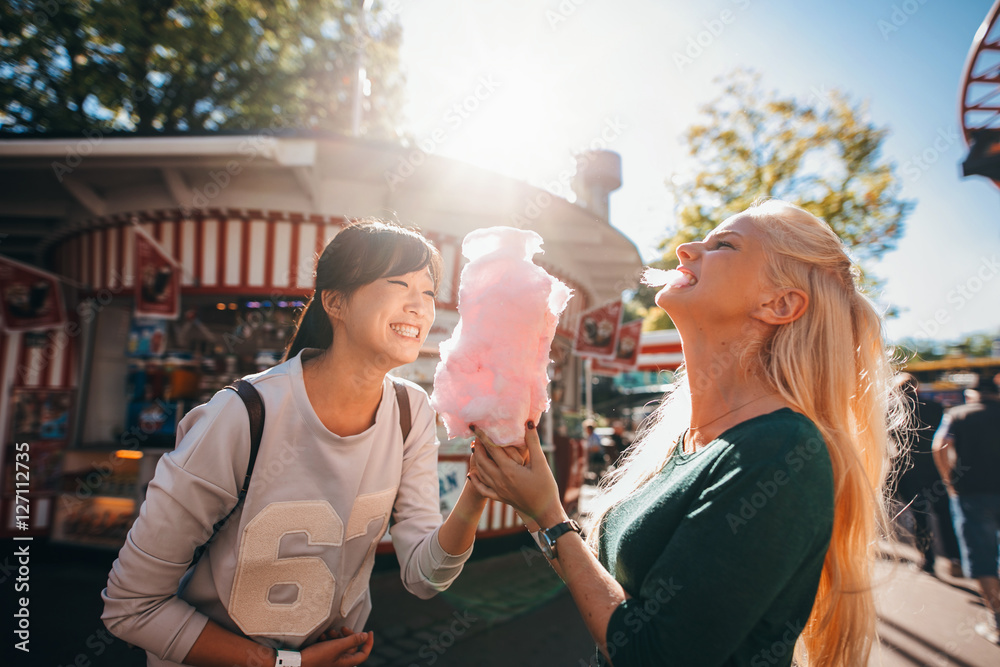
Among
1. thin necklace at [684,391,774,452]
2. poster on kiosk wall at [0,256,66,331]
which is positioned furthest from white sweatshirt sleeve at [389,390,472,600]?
poster on kiosk wall at [0,256,66,331]

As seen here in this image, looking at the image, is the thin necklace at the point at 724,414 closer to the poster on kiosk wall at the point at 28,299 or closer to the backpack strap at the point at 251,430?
the backpack strap at the point at 251,430

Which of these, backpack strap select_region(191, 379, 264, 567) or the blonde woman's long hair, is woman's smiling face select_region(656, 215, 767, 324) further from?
backpack strap select_region(191, 379, 264, 567)

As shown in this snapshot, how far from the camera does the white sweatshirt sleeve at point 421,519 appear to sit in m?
1.57

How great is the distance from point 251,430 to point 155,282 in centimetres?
505

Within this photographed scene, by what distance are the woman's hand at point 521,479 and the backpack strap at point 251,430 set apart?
612 millimetres

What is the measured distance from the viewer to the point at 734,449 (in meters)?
1.18

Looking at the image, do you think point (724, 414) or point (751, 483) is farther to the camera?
point (724, 414)

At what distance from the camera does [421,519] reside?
5.72ft

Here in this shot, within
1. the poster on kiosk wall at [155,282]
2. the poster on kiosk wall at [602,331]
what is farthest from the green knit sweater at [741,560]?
the poster on kiosk wall at [602,331]

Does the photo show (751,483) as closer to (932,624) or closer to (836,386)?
(836,386)

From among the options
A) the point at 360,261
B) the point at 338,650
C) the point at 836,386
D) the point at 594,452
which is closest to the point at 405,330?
the point at 360,261

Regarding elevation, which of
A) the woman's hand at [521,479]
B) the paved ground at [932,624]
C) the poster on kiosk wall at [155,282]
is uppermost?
the poster on kiosk wall at [155,282]

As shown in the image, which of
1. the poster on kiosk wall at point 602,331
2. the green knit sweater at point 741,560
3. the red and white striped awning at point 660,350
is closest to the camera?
the green knit sweater at point 741,560

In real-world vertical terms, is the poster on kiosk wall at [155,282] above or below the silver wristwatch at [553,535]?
above
